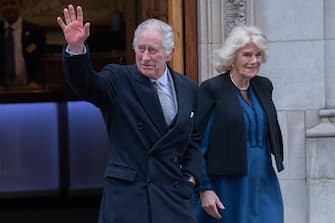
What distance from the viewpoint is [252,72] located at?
4840mm

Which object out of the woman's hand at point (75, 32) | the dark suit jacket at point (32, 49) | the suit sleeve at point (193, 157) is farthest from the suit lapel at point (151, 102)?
the dark suit jacket at point (32, 49)

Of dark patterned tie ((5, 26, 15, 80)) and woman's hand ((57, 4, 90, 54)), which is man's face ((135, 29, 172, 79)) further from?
dark patterned tie ((5, 26, 15, 80))

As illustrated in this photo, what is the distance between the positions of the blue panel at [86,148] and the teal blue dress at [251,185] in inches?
181

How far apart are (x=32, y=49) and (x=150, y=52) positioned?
235 inches

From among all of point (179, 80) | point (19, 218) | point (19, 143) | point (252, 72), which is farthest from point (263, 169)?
point (19, 143)

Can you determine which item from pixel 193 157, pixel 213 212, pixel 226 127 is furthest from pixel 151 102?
pixel 213 212

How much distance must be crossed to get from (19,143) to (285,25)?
12.1 ft

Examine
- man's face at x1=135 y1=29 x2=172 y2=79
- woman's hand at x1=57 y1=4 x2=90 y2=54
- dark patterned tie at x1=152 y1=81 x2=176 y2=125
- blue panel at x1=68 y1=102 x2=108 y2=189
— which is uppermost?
woman's hand at x1=57 y1=4 x2=90 y2=54

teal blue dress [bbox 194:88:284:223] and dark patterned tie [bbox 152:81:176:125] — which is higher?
dark patterned tie [bbox 152:81:176:125]

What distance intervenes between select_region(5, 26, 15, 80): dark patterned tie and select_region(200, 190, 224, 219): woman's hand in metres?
5.44

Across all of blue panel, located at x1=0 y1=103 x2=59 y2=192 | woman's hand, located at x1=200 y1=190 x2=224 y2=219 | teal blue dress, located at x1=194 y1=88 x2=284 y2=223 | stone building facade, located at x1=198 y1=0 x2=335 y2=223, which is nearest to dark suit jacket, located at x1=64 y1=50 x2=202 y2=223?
woman's hand, located at x1=200 y1=190 x2=224 y2=219

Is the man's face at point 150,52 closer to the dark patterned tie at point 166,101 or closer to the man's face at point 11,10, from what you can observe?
the dark patterned tie at point 166,101

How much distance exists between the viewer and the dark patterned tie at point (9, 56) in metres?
9.74

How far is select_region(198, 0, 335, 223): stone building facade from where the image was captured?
6836mm
